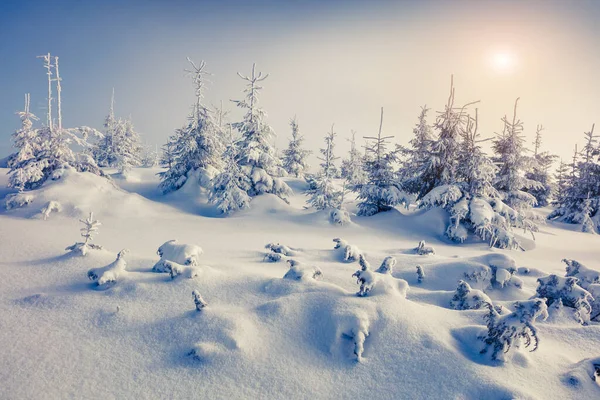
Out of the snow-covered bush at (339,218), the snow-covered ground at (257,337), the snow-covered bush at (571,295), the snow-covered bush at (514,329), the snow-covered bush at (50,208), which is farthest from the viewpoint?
the snow-covered bush at (339,218)

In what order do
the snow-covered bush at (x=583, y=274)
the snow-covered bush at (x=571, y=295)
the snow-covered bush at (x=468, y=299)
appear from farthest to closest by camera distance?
the snow-covered bush at (x=583, y=274) < the snow-covered bush at (x=571, y=295) < the snow-covered bush at (x=468, y=299)

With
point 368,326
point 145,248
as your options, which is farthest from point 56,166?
point 368,326

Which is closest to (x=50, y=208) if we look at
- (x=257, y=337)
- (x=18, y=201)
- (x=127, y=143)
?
(x=18, y=201)

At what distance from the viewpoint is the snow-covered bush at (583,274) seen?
7.53 m

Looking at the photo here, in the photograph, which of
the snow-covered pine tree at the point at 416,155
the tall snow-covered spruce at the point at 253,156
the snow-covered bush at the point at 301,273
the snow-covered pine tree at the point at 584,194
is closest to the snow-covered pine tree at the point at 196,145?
the tall snow-covered spruce at the point at 253,156

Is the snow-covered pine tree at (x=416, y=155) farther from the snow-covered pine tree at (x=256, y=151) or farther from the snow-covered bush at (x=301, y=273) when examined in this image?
the snow-covered bush at (x=301, y=273)

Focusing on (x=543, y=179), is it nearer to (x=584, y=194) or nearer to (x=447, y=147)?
(x=584, y=194)

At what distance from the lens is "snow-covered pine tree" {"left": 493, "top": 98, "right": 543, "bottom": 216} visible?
20.6 meters

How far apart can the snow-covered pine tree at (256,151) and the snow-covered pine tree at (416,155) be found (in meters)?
8.73

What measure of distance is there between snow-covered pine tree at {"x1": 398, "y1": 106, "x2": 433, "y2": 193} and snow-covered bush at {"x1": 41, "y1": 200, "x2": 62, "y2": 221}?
20120 mm

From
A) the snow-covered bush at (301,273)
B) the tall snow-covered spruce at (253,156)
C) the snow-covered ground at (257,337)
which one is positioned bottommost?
the snow-covered ground at (257,337)

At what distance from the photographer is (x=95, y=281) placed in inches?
259

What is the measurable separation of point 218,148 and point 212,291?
872 inches

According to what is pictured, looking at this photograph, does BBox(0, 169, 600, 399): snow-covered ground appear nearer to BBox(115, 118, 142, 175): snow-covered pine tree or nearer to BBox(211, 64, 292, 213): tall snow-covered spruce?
BBox(211, 64, 292, 213): tall snow-covered spruce
